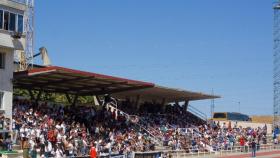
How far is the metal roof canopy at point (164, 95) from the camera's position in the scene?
142 feet

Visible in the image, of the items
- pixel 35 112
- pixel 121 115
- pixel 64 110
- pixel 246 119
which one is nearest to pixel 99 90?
pixel 121 115

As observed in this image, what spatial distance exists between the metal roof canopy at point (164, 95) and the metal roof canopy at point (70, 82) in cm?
292

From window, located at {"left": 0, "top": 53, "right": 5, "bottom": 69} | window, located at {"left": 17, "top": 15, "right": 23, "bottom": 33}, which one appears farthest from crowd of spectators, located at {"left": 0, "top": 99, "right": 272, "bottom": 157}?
window, located at {"left": 17, "top": 15, "right": 23, "bottom": 33}

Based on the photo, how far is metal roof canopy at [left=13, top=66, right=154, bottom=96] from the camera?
32.0m

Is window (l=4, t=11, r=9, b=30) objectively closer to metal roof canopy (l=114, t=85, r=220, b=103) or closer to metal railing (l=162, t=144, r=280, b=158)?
metal railing (l=162, t=144, r=280, b=158)

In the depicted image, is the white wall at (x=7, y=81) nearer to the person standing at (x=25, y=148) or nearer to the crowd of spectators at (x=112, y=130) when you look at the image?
the crowd of spectators at (x=112, y=130)

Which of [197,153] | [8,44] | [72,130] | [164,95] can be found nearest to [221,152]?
[197,153]

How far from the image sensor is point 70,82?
121 ft

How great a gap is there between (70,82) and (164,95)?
12.4m

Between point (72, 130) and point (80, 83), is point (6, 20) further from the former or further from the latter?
point (80, 83)

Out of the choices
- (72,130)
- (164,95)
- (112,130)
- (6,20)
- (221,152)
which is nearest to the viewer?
(6,20)

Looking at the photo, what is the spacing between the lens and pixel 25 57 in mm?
37875

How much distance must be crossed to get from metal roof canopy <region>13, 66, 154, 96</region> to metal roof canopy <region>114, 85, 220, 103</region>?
9.59 feet

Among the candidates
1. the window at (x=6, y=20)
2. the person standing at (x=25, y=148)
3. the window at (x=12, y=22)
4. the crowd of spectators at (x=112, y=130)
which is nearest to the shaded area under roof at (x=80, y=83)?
the crowd of spectators at (x=112, y=130)
